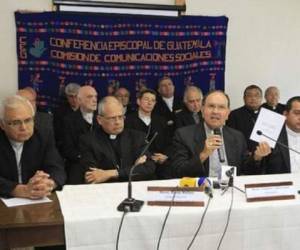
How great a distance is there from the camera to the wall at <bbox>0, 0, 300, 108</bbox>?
525 centimetres

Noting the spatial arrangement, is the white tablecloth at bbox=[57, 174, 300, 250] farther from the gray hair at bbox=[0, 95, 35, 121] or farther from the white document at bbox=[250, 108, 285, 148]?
the gray hair at bbox=[0, 95, 35, 121]

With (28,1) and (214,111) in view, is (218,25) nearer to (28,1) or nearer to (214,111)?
(28,1)

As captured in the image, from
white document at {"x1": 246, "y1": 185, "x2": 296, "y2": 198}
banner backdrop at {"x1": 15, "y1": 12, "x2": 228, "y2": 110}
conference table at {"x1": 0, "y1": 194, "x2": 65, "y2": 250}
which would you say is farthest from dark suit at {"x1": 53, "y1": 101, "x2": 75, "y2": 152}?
white document at {"x1": 246, "y1": 185, "x2": 296, "y2": 198}

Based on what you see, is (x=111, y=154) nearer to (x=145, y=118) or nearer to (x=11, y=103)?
(x=11, y=103)

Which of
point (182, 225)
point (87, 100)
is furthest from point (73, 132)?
point (182, 225)

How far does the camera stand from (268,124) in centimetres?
226

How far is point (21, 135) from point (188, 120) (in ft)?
7.51

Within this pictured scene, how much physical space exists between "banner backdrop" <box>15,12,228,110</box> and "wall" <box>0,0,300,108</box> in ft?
0.51

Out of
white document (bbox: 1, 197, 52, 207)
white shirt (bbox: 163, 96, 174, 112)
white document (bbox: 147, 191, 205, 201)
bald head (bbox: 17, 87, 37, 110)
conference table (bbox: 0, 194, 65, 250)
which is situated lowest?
conference table (bbox: 0, 194, 65, 250)

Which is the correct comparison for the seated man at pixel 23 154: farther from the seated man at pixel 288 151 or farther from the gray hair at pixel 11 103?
the seated man at pixel 288 151

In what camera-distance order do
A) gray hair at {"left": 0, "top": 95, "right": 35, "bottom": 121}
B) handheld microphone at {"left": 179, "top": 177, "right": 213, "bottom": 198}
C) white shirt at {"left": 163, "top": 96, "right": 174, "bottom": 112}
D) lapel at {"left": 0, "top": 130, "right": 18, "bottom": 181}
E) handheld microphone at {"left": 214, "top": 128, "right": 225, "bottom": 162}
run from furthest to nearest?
white shirt at {"left": 163, "top": 96, "right": 174, "bottom": 112}, handheld microphone at {"left": 214, "top": 128, "right": 225, "bottom": 162}, lapel at {"left": 0, "top": 130, "right": 18, "bottom": 181}, gray hair at {"left": 0, "top": 95, "right": 35, "bottom": 121}, handheld microphone at {"left": 179, "top": 177, "right": 213, "bottom": 198}

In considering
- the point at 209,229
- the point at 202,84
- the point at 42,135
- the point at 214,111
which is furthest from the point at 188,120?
the point at 209,229

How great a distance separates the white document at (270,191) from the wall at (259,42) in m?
3.48

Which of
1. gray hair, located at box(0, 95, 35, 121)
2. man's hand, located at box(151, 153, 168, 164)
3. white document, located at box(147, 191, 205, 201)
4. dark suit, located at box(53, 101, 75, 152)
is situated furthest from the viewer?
dark suit, located at box(53, 101, 75, 152)
